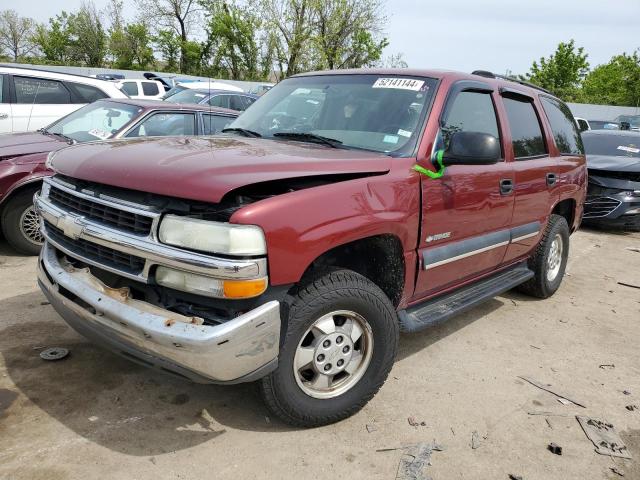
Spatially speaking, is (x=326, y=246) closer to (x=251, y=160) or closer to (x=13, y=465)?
(x=251, y=160)

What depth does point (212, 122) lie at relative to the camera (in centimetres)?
643

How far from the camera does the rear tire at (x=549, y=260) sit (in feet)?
16.1

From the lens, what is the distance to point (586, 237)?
28.0ft

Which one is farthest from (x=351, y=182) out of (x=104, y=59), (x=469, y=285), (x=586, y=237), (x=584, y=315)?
(x=104, y=59)

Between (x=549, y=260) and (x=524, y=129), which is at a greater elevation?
(x=524, y=129)

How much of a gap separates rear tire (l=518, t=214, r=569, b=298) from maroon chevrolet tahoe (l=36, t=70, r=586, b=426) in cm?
94

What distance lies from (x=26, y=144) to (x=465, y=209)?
4.49 m

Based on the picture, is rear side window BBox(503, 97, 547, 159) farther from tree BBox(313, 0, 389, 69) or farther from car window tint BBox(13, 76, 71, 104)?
tree BBox(313, 0, 389, 69)

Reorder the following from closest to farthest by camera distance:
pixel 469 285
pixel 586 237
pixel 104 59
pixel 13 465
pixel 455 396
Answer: pixel 13 465
pixel 455 396
pixel 469 285
pixel 586 237
pixel 104 59

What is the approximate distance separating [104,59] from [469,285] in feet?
174

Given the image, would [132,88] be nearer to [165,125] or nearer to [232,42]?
[165,125]

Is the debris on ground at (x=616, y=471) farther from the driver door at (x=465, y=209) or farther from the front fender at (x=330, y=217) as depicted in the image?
the front fender at (x=330, y=217)

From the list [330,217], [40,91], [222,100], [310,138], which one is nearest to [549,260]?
[310,138]

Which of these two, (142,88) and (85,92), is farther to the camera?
(142,88)
